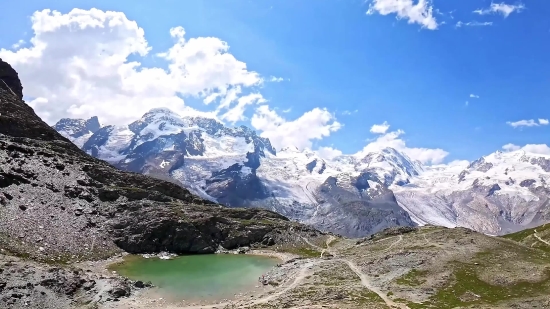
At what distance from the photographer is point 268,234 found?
169 meters

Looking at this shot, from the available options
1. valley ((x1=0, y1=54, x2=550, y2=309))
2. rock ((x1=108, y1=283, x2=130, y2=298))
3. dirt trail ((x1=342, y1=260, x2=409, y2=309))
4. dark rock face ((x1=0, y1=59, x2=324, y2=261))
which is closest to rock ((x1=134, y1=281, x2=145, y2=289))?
valley ((x1=0, y1=54, x2=550, y2=309))

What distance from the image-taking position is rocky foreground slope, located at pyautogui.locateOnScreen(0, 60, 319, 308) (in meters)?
75.4

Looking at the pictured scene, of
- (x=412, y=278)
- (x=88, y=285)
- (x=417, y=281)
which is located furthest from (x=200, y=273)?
(x=417, y=281)

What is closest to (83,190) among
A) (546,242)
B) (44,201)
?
(44,201)

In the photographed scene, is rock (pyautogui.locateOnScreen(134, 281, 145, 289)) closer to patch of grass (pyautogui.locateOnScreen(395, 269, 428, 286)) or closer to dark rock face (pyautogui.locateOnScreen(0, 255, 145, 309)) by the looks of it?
dark rock face (pyautogui.locateOnScreen(0, 255, 145, 309))

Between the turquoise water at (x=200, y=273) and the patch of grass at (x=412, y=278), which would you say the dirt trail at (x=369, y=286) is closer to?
the patch of grass at (x=412, y=278)

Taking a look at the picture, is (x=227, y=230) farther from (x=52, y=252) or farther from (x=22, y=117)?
(x=22, y=117)

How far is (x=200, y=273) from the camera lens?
10856 cm

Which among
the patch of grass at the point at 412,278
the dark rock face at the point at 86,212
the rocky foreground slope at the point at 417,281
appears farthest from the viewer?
the dark rock face at the point at 86,212

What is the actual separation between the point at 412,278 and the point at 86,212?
3887 inches

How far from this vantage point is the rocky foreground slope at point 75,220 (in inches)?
2968

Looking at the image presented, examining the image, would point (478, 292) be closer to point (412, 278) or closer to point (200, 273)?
point (412, 278)

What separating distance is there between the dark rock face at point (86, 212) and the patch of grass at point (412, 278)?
75579 millimetres

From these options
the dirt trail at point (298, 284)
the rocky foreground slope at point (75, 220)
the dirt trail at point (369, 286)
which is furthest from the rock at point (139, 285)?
the dirt trail at point (369, 286)
